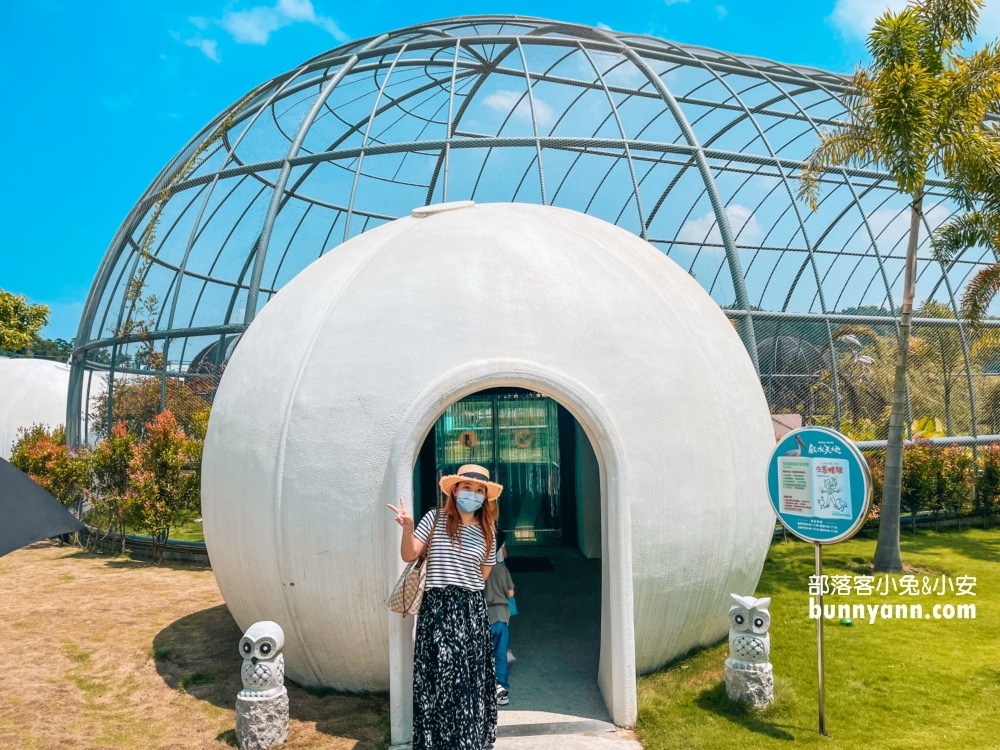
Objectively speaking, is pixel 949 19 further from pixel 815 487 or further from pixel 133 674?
pixel 133 674

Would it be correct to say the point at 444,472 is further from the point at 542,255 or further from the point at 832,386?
the point at 832,386

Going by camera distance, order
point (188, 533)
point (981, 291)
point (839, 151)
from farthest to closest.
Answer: point (188, 533), point (981, 291), point (839, 151)

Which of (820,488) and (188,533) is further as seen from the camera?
(188,533)

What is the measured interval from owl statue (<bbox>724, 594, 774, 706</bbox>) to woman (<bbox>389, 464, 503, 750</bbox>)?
2.25 m

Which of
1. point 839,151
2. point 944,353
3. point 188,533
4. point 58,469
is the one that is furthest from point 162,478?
point 944,353

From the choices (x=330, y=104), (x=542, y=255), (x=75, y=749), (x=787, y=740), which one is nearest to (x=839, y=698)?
(x=787, y=740)

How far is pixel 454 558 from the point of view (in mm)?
4367

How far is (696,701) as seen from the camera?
5555mm

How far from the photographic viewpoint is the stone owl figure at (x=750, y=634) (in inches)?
215

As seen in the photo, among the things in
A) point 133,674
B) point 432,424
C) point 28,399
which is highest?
point 28,399

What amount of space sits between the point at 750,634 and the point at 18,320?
613 inches

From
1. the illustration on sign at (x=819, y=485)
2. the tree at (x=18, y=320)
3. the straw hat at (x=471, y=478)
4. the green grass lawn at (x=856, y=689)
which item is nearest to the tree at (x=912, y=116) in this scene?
the green grass lawn at (x=856, y=689)

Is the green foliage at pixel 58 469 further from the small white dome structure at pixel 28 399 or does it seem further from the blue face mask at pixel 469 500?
the small white dome structure at pixel 28 399

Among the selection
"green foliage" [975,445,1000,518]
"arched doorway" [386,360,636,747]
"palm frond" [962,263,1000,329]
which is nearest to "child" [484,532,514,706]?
"arched doorway" [386,360,636,747]
